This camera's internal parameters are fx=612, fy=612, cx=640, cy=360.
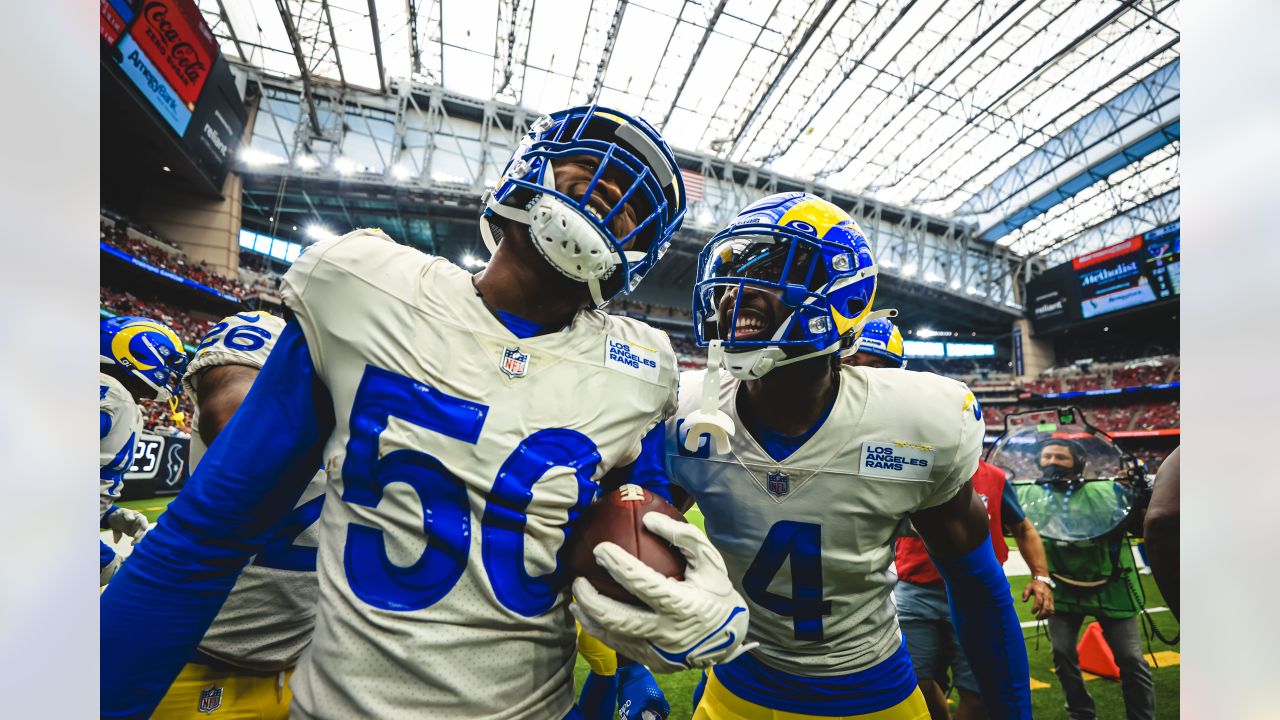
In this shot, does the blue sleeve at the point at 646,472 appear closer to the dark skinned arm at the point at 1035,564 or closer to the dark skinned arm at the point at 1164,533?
the dark skinned arm at the point at 1164,533

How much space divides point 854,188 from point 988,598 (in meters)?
27.8

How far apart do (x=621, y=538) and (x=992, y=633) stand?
1.63 metres

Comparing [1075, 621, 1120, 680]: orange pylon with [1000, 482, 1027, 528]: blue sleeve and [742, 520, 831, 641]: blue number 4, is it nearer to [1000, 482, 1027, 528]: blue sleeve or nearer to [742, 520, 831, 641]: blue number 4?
[1000, 482, 1027, 528]: blue sleeve

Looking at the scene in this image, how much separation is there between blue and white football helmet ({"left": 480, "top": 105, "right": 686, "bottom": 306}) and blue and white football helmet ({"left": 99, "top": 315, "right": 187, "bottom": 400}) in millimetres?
3427

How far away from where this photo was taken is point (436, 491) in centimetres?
135

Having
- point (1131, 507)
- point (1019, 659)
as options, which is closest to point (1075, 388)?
point (1131, 507)

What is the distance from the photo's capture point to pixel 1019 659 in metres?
2.17

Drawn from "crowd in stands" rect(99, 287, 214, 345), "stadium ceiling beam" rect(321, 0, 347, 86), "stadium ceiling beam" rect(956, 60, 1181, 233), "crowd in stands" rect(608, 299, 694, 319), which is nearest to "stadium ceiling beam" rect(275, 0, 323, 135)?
"stadium ceiling beam" rect(321, 0, 347, 86)

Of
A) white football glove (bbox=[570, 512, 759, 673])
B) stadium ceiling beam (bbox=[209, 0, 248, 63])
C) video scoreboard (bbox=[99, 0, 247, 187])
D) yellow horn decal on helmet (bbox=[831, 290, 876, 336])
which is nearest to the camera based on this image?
white football glove (bbox=[570, 512, 759, 673])

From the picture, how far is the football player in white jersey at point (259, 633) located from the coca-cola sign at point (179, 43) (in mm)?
17292

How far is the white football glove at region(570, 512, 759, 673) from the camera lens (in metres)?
1.27

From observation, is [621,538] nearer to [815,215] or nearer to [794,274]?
[794,274]

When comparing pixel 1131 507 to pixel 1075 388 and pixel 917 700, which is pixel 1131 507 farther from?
pixel 1075 388

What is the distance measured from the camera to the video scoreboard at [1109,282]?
2712cm
